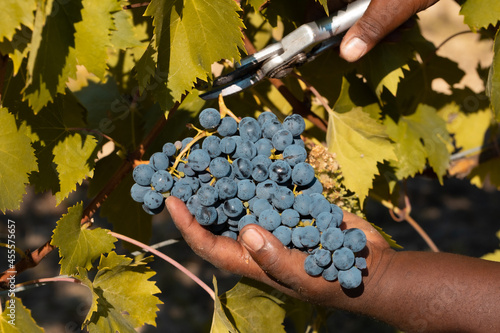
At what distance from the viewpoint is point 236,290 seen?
4.17 ft

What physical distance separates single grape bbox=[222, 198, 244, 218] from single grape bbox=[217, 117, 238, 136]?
5.5 inches

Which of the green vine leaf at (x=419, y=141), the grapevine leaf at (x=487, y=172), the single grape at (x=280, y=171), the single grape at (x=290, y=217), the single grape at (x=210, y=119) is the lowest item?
the grapevine leaf at (x=487, y=172)

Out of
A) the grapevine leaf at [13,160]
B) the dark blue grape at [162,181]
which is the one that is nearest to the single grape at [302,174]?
the dark blue grape at [162,181]

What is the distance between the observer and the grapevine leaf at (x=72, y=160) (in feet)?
3.80

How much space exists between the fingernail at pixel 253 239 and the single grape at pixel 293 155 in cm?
16

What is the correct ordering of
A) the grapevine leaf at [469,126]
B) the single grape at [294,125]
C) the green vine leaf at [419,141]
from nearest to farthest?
the single grape at [294,125] → the green vine leaf at [419,141] → the grapevine leaf at [469,126]

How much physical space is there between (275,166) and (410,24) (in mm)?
693

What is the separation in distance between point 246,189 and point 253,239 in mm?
101

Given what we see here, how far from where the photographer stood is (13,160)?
1.06m

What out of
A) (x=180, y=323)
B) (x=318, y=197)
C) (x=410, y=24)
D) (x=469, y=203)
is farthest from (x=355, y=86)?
(x=469, y=203)

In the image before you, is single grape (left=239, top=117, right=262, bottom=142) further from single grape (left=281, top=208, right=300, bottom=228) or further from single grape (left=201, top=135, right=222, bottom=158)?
single grape (left=281, top=208, right=300, bottom=228)

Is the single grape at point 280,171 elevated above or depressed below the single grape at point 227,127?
below

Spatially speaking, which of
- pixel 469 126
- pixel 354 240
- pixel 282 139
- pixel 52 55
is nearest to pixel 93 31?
pixel 52 55

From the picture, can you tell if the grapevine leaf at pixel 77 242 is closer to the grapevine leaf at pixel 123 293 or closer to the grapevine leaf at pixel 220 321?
the grapevine leaf at pixel 123 293
